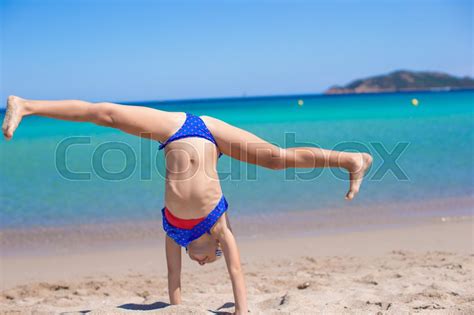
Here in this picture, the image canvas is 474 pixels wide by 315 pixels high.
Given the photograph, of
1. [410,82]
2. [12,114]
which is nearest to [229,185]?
[12,114]

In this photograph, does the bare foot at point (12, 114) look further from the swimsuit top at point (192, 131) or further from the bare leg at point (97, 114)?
the swimsuit top at point (192, 131)

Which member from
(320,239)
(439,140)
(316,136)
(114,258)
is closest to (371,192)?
(320,239)

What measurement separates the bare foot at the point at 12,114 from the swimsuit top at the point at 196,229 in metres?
1.18

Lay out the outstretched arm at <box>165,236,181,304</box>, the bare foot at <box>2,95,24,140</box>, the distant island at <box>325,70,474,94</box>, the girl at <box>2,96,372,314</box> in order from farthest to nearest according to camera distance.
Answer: the distant island at <box>325,70,474,94</box> → the outstretched arm at <box>165,236,181,304</box> → the girl at <box>2,96,372,314</box> → the bare foot at <box>2,95,24,140</box>

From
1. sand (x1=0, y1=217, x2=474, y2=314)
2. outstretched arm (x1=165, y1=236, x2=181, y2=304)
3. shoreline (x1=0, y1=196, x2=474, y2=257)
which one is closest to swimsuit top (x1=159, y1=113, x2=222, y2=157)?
outstretched arm (x1=165, y1=236, x2=181, y2=304)

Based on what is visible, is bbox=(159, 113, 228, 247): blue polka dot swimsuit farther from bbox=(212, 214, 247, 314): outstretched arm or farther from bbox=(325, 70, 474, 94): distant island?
bbox=(325, 70, 474, 94): distant island

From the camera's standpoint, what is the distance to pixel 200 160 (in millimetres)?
3820

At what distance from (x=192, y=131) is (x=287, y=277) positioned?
7.79 ft

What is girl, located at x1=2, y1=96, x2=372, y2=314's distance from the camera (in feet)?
12.2

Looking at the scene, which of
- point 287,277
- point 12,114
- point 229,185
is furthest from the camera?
point 229,185

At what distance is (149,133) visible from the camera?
377 centimetres

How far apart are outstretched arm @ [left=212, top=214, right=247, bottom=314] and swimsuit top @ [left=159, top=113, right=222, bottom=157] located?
1.88 feet

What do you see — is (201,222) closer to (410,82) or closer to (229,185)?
(229,185)

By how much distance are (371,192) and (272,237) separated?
10.0 feet
